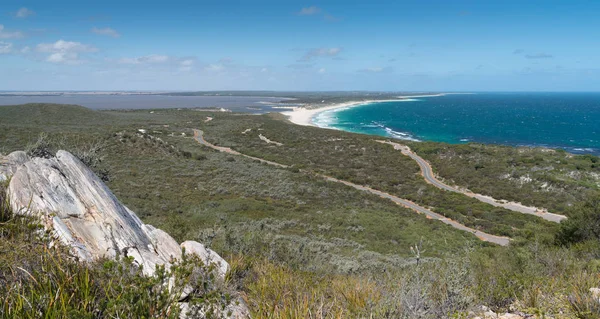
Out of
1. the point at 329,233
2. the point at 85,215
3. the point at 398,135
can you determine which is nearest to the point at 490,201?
the point at 329,233

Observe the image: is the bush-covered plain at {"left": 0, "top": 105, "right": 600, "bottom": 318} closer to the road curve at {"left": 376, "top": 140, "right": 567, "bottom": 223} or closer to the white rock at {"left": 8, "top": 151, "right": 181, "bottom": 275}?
the white rock at {"left": 8, "top": 151, "right": 181, "bottom": 275}

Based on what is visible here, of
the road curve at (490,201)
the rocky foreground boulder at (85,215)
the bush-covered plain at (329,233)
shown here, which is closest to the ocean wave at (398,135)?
the bush-covered plain at (329,233)

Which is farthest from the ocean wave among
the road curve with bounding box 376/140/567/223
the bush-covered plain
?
the road curve with bounding box 376/140/567/223

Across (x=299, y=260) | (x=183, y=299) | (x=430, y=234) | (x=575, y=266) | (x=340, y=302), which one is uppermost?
(x=183, y=299)

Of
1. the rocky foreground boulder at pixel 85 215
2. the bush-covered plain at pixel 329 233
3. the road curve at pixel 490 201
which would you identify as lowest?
the road curve at pixel 490 201

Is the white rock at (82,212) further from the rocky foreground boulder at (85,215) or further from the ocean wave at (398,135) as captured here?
the ocean wave at (398,135)

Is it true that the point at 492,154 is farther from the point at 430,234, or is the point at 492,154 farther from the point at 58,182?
the point at 58,182

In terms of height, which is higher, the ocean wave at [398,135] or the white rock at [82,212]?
the white rock at [82,212]

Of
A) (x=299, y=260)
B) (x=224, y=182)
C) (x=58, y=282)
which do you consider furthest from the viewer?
(x=224, y=182)

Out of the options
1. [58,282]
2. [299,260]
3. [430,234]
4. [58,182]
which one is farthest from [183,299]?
[430,234]
